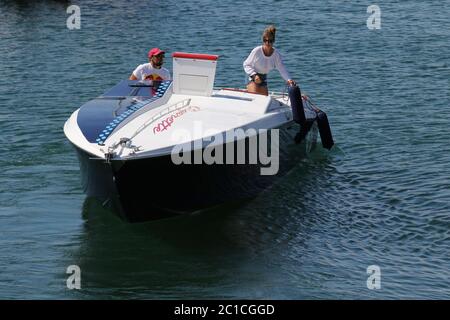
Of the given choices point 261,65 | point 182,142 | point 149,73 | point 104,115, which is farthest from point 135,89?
point 182,142

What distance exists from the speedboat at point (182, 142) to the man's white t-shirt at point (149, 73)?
0.39 meters

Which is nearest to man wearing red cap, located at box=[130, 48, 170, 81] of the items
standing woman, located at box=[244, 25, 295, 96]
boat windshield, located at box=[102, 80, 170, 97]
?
boat windshield, located at box=[102, 80, 170, 97]

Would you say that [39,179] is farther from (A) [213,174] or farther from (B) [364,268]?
(B) [364,268]

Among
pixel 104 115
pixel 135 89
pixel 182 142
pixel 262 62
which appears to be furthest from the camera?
pixel 262 62

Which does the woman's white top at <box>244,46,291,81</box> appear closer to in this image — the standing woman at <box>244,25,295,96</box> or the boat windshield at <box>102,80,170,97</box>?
the standing woman at <box>244,25,295,96</box>

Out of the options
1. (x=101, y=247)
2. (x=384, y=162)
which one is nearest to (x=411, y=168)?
(x=384, y=162)

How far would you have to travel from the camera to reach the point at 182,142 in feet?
43.8

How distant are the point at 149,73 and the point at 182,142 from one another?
10.0ft

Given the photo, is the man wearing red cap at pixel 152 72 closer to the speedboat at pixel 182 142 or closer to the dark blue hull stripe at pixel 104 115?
the speedboat at pixel 182 142

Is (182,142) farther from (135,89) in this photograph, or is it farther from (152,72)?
(152,72)

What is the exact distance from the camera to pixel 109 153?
42.3 ft

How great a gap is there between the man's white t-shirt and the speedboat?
0.39 meters

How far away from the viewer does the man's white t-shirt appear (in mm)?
16094

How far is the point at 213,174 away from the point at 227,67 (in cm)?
1013
